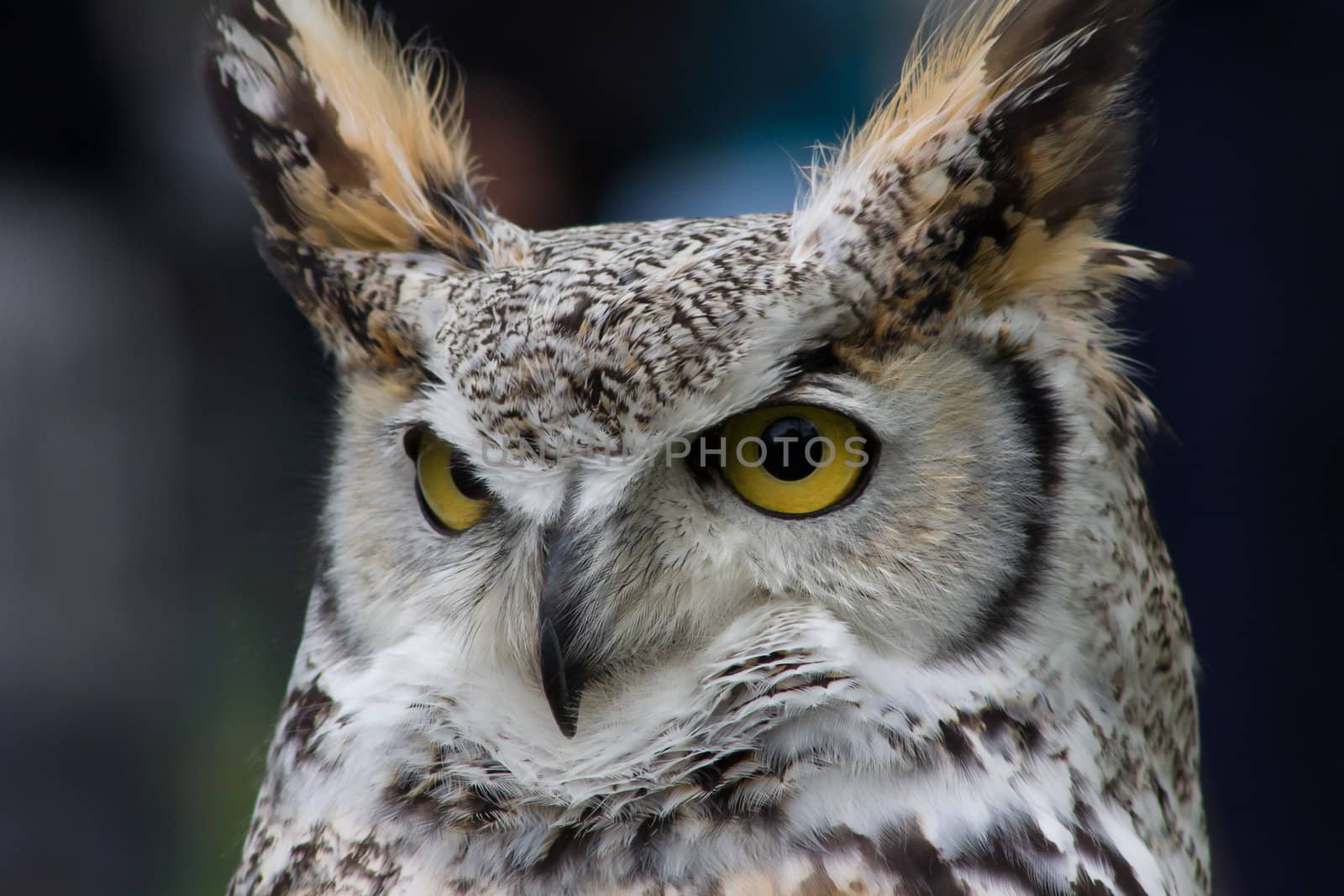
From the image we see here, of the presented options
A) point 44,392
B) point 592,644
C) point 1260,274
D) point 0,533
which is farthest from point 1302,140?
point 0,533

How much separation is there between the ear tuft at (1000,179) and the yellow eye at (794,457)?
83 millimetres

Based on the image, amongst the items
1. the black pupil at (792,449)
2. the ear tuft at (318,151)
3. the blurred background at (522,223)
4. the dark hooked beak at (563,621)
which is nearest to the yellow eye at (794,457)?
the black pupil at (792,449)

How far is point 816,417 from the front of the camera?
699 millimetres

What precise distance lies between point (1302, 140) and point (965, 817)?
1.39 metres

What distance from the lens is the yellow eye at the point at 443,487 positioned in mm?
767

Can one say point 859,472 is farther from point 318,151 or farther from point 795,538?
point 318,151

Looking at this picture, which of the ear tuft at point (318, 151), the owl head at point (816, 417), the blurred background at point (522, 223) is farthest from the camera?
the blurred background at point (522, 223)

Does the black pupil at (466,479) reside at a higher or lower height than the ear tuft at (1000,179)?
lower

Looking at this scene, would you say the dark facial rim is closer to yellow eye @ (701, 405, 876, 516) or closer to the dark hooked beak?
yellow eye @ (701, 405, 876, 516)

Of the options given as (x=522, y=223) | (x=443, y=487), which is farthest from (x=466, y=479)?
(x=522, y=223)

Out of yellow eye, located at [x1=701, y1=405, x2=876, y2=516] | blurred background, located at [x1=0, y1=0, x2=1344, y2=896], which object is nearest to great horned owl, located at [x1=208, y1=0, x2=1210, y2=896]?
yellow eye, located at [x1=701, y1=405, x2=876, y2=516]

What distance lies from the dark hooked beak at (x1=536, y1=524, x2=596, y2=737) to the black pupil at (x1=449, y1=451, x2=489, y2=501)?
0.25ft

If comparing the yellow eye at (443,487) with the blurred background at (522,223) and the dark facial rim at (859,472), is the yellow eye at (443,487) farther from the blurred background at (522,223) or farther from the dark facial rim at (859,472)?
the blurred background at (522,223)

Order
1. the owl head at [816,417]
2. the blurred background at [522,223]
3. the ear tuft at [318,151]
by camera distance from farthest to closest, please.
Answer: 1. the blurred background at [522,223]
2. the ear tuft at [318,151]
3. the owl head at [816,417]
